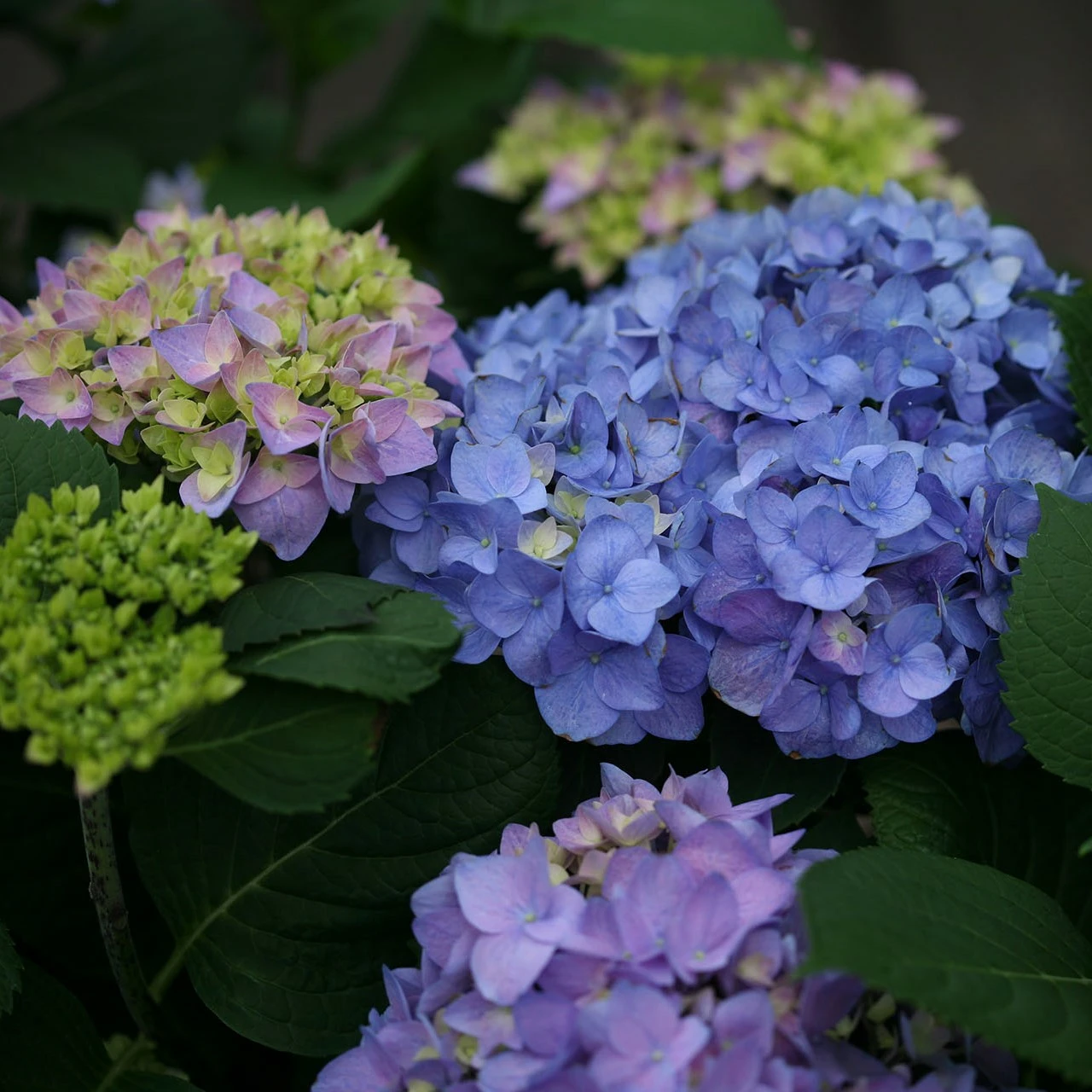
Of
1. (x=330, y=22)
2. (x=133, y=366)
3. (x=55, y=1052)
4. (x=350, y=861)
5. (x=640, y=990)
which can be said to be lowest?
(x=55, y=1052)

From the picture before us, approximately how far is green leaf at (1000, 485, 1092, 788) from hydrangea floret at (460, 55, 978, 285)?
0.54 meters

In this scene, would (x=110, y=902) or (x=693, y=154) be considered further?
(x=693, y=154)

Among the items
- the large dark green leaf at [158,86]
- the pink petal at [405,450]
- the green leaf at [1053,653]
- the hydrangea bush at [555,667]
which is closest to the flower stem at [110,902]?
the hydrangea bush at [555,667]

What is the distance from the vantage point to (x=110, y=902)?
616 millimetres

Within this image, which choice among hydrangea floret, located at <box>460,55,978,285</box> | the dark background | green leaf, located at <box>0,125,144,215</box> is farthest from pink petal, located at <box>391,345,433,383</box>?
the dark background

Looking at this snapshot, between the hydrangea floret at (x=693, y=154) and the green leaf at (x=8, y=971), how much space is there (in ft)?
2.44

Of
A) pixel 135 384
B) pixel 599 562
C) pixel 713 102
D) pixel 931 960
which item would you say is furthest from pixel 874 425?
pixel 713 102

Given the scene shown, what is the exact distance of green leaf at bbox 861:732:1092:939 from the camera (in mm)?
648

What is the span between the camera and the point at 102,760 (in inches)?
18.3

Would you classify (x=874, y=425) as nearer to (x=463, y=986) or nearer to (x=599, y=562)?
(x=599, y=562)

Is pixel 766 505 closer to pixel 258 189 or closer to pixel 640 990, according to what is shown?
pixel 640 990

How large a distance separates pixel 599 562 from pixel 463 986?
0.69 ft

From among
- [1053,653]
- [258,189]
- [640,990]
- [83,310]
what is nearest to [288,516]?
[83,310]

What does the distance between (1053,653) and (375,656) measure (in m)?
0.34
